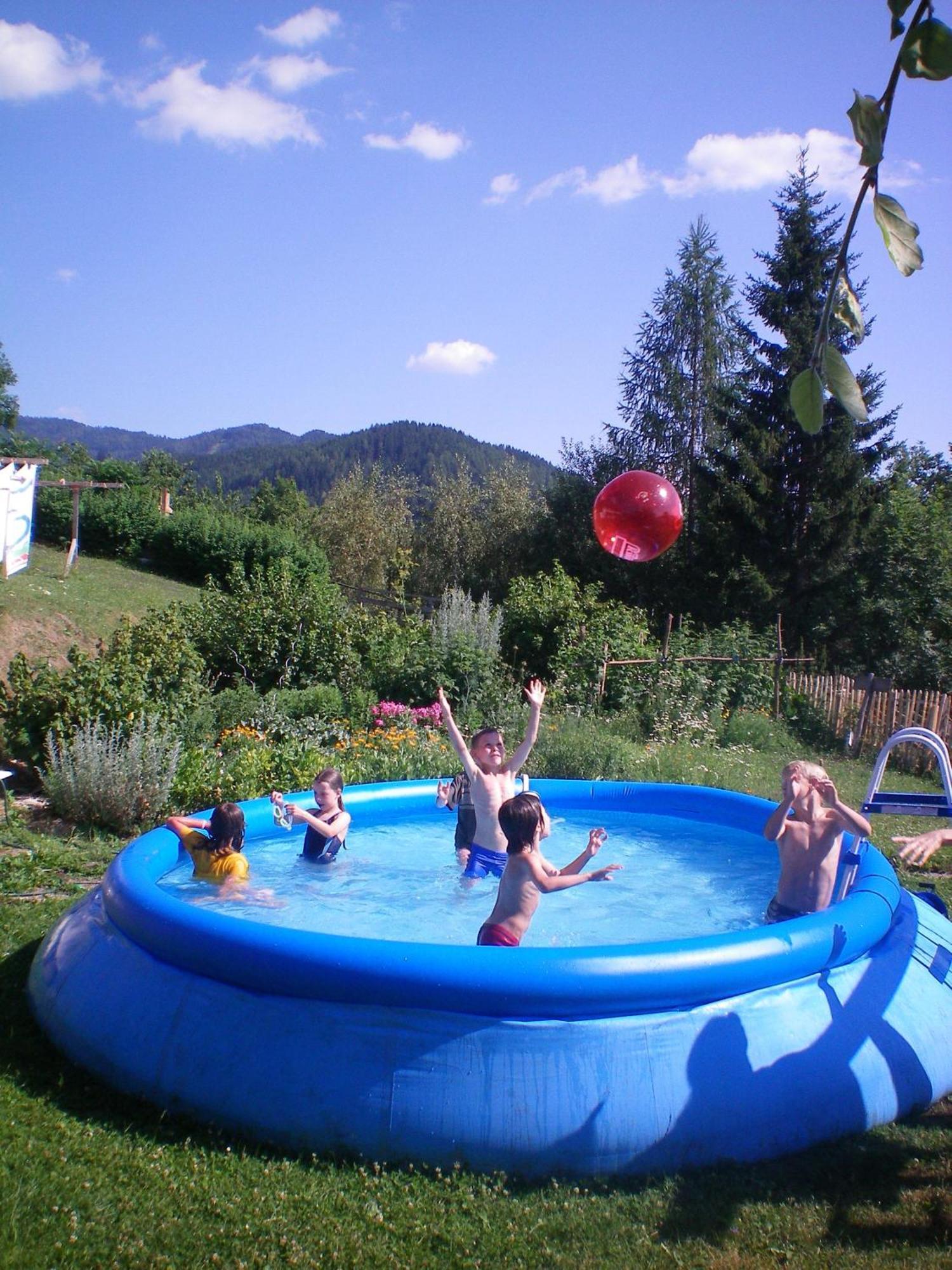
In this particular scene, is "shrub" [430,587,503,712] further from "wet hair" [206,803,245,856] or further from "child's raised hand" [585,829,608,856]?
"child's raised hand" [585,829,608,856]

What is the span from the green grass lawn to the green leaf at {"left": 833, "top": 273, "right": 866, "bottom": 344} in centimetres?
295

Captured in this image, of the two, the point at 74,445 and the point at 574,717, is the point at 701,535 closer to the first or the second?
the point at 574,717

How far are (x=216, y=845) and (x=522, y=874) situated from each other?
253 cm

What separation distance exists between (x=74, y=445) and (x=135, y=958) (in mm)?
58727

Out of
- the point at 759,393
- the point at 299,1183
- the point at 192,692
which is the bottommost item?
the point at 299,1183

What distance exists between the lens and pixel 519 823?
482 centimetres

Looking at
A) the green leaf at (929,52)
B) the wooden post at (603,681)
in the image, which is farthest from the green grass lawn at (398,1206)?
the wooden post at (603,681)

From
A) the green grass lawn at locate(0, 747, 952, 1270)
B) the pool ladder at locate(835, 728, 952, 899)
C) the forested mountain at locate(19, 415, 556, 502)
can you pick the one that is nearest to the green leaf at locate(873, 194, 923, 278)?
the green grass lawn at locate(0, 747, 952, 1270)

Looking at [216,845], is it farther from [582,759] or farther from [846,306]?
[846,306]

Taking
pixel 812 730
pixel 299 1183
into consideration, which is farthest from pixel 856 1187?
pixel 812 730

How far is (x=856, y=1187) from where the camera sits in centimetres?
361

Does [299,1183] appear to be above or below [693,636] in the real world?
below

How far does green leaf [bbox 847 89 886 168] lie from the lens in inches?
51.3

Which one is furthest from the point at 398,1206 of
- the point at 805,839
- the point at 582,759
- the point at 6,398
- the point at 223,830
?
the point at 6,398
